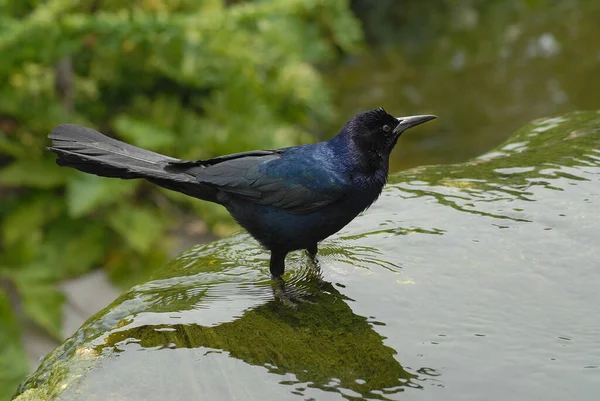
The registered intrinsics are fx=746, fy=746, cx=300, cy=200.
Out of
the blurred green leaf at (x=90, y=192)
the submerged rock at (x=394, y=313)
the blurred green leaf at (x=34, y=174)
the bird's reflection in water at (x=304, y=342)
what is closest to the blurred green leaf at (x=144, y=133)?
the blurred green leaf at (x=90, y=192)

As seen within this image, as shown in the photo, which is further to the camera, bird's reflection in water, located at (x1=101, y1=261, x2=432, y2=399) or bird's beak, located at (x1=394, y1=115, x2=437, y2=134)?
bird's beak, located at (x1=394, y1=115, x2=437, y2=134)

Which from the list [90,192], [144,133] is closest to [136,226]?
[90,192]

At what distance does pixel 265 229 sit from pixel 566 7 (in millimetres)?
10634

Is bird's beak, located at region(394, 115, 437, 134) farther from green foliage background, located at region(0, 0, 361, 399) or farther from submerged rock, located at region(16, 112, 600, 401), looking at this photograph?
green foliage background, located at region(0, 0, 361, 399)

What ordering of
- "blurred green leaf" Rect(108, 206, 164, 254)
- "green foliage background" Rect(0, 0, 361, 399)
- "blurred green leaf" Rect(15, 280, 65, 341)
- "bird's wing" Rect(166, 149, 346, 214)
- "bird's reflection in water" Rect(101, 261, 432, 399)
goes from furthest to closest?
"blurred green leaf" Rect(108, 206, 164, 254) → "green foliage background" Rect(0, 0, 361, 399) → "blurred green leaf" Rect(15, 280, 65, 341) → "bird's wing" Rect(166, 149, 346, 214) → "bird's reflection in water" Rect(101, 261, 432, 399)

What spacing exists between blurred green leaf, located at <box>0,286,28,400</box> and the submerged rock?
2.49m

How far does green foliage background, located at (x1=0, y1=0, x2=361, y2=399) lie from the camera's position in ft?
20.6

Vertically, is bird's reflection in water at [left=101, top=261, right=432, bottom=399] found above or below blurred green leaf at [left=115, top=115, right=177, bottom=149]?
below

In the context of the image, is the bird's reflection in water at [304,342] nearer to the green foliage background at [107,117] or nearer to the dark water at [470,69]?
the green foliage background at [107,117]

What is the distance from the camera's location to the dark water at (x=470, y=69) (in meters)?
9.98

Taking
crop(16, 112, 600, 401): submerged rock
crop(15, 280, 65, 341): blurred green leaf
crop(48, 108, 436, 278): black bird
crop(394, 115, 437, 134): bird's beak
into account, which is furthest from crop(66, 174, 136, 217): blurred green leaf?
crop(394, 115, 437, 134): bird's beak

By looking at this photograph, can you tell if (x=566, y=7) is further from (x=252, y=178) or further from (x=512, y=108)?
(x=252, y=178)

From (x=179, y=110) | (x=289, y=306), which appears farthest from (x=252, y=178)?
(x=179, y=110)

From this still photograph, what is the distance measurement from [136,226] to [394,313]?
4134 mm
